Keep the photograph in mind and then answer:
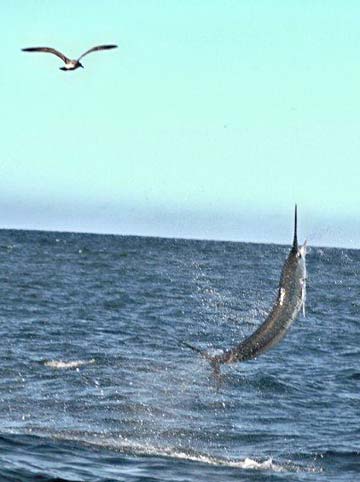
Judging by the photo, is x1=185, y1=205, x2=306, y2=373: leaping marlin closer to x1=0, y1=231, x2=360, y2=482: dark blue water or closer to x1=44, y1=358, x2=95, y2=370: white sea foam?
x1=0, y1=231, x2=360, y2=482: dark blue water

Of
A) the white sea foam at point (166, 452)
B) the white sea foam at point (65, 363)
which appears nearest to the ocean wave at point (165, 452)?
the white sea foam at point (166, 452)

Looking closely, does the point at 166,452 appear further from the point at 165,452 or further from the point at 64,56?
the point at 64,56

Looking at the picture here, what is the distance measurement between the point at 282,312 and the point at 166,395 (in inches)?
511

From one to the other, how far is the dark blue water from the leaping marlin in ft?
4.71

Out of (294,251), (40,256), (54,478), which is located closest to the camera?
(294,251)

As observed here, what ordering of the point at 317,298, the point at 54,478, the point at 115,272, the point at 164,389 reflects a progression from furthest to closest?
the point at 115,272 → the point at 317,298 → the point at 164,389 → the point at 54,478

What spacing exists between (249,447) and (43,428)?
4.11 metres

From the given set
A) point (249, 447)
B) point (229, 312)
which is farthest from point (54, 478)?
point (229, 312)

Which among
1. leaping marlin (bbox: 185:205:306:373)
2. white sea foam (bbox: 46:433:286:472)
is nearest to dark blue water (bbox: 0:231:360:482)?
white sea foam (bbox: 46:433:286:472)

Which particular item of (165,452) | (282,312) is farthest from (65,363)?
(282,312)

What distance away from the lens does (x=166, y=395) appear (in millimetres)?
32500

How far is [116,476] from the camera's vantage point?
22625mm

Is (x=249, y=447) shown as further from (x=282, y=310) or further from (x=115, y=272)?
(x=115, y=272)

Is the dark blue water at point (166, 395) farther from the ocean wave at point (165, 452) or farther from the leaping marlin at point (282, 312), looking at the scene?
the leaping marlin at point (282, 312)
